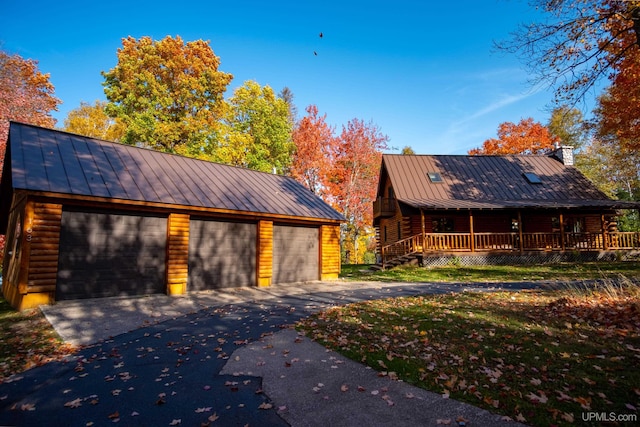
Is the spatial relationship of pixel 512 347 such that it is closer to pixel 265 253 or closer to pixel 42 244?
pixel 265 253

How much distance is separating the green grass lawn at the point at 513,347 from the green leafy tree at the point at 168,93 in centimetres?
2107

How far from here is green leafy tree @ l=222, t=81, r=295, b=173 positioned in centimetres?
2927

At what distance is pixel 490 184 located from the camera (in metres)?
24.1

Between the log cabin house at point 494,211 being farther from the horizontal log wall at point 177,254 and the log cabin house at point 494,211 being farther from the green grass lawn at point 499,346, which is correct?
the horizontal log wall at point 177,254

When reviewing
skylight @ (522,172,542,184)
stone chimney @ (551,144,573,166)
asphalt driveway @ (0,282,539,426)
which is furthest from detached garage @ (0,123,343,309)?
stone chimney @ (551,144,573,166)

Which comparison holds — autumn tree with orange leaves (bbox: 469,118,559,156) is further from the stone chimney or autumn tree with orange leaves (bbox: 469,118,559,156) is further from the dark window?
the dark window

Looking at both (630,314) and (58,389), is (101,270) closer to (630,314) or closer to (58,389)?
(58,389)

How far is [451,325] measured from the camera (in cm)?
670

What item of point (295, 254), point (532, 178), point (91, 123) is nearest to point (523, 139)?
point (532, 178)

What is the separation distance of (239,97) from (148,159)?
60.9 ft

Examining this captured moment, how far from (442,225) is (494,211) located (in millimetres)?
3486

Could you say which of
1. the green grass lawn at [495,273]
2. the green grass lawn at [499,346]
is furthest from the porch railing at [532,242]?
the green grass lawn at [499,346]

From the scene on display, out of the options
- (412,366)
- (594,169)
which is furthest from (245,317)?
(594,169)

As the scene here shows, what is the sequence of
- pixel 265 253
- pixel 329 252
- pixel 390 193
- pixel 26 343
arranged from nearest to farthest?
pixel 26 343, pixel 265 253, pixel 329 252, pixel 390 193
